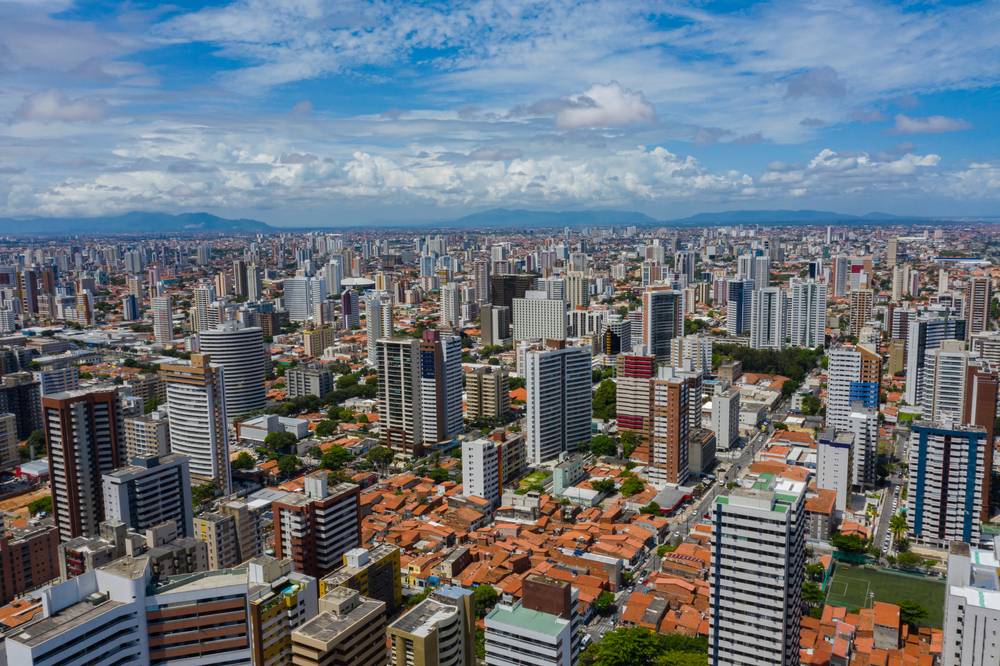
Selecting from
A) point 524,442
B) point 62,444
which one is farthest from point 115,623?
point 524,442

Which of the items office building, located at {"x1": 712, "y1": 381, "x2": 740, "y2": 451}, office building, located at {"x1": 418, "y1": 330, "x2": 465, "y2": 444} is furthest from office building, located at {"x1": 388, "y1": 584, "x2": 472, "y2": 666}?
office building, located at {"x1": 712, "y1": 381, "x2": 740, "y2": 451}

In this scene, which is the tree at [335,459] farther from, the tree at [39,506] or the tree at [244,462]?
the tree at [39,506]

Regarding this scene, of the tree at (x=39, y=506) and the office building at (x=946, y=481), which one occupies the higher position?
the office building at (x=946, y=481)

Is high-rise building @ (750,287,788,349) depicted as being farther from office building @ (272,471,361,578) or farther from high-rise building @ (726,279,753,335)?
office building @ (272,471,361,578)

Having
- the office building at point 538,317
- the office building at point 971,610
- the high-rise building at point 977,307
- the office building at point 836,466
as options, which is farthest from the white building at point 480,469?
the high-rise building at point 977,307

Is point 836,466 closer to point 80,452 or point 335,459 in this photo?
point 335,459

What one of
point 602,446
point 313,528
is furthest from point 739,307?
point 313,528

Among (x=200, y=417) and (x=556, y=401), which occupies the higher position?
(x=200, y=417)
